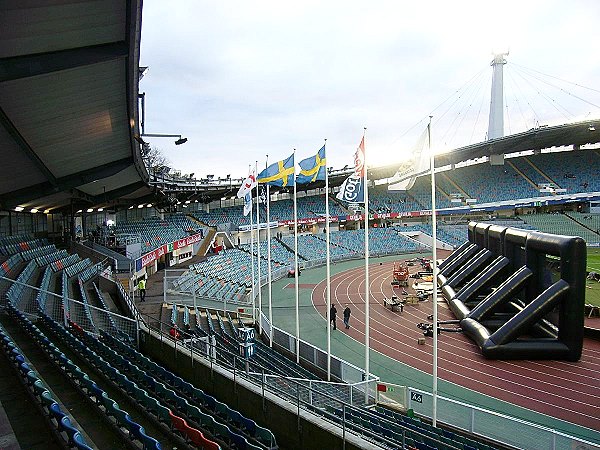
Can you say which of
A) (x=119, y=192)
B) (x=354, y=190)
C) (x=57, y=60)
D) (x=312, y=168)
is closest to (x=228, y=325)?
(x=312, y=168)

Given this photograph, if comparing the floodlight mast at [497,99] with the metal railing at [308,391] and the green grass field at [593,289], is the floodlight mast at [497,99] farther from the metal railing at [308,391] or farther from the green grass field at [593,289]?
the metal railing at [308,391]

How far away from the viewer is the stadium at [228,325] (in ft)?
26.7

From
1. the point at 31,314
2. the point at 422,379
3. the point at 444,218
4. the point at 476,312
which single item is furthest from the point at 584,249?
the point at 444,218

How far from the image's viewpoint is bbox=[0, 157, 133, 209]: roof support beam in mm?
21734

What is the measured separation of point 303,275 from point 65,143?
24888 millimetres

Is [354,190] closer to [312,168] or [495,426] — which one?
[312,168]

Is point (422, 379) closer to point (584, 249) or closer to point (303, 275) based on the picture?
point (584, 249)

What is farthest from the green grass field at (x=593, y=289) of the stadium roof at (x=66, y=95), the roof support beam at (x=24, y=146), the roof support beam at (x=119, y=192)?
the roof support beam at (x=119, y=192)

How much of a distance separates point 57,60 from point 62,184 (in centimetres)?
1337

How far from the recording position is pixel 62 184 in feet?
73.3

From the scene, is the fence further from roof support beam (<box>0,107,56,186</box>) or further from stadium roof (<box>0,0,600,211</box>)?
roof support beam (<box>0,107,56,186</box>)

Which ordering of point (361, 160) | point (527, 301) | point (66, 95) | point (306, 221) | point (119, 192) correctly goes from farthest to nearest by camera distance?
point (306, 221) → point (119, 192) → point (527, 301) → point (66, 95) → point (361, 160)

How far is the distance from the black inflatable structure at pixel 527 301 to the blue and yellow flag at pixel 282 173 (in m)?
9.49

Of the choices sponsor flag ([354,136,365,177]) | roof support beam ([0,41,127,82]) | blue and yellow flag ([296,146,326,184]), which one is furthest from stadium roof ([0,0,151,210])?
sponsor flag ([354,136,365,177])
